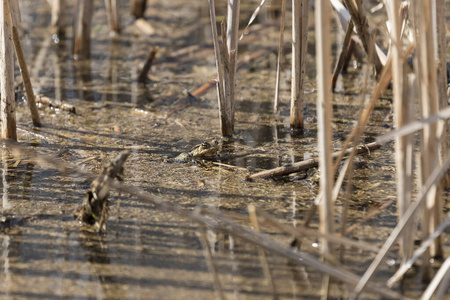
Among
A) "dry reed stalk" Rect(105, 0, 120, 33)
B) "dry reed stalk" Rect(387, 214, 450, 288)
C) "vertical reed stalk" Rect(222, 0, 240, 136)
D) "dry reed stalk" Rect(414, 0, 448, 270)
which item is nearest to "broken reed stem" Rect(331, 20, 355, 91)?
"vertical reed stalk" Rect(222, 0, 240, 136)

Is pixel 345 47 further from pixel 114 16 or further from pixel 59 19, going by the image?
pixel 59 19

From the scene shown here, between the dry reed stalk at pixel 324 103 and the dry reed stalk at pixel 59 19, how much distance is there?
4.14 m

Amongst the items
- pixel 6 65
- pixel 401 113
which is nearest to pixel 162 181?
pixel 6 65

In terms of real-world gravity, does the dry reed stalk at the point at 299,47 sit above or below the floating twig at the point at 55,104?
above

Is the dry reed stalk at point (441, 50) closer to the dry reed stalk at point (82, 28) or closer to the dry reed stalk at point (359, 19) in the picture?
the dry reed stalk at point (359, 19)

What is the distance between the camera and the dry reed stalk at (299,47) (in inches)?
119

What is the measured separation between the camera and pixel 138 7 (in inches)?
237

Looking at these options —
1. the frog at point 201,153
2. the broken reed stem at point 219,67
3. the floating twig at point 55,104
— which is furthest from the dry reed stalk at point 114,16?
the frog at point 201,153

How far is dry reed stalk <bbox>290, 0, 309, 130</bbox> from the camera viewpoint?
3017 millimetres

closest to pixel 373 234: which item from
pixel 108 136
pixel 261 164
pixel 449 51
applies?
pixel 261 164

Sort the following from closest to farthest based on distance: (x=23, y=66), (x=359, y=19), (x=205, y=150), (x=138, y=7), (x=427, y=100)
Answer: (x=427, y=100) < (x=205, y=150) < (x=23, y=66) < (x=359, y=19) < (x=138, y=7)

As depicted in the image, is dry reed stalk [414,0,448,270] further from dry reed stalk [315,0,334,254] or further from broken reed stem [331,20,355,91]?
broken reed stem [331,20,355,91]

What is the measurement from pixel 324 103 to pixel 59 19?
13.8ft

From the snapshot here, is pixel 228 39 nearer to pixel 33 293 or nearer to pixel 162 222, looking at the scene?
pixel 162 222
